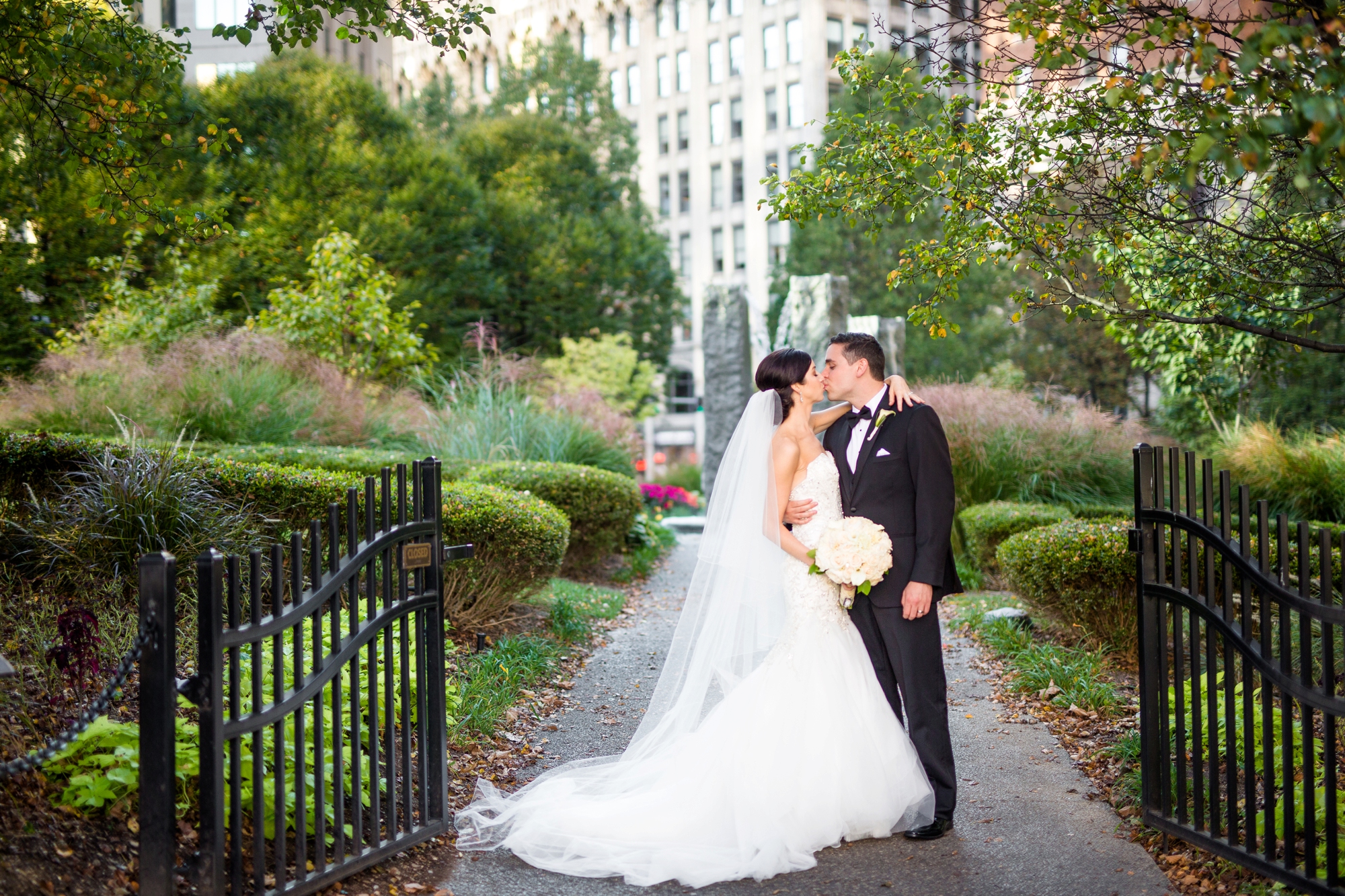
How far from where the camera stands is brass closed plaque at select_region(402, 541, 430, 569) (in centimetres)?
423

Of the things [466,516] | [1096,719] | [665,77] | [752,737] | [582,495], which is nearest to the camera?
[752,737]

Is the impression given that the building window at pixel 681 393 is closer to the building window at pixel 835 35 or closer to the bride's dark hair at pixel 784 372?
the building window at pixel 835 35

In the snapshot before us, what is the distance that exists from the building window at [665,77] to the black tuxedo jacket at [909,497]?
170ft

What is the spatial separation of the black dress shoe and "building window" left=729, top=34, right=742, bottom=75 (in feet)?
163

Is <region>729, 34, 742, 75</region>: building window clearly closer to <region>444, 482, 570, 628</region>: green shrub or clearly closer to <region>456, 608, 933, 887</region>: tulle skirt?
<region>444, 482, 570, 628</region>: green shrub

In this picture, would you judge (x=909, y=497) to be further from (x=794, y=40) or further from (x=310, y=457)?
(x=794, y=40)

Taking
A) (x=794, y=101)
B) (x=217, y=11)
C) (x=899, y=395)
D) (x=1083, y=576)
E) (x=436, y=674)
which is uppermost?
(x=794, y=101)

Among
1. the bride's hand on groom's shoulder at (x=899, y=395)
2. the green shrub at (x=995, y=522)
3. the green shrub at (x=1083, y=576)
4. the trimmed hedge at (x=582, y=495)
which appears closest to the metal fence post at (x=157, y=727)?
the bride's hand on groom's shoulder at (x=899, y=395)

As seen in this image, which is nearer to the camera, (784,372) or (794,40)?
(784,372)

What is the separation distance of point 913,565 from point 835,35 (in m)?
47.3

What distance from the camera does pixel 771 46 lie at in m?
48.8

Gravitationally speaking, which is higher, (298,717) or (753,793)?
(298,717)

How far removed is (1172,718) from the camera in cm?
529

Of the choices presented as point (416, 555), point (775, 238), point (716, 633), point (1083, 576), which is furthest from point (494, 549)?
point (775, 238)
